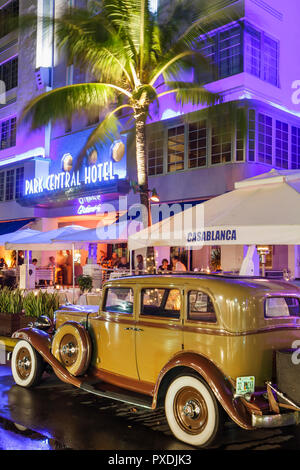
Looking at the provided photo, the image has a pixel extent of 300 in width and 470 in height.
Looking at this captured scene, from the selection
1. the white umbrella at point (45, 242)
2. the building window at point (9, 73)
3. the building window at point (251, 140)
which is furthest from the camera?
the building window at point (9, 73)

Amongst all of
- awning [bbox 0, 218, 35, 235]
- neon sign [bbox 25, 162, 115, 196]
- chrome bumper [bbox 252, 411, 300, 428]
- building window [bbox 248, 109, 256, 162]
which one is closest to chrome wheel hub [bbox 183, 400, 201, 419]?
chrome bumper [bbox 252, 411, 300, 428]

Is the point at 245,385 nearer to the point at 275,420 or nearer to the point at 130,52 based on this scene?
the point at 275,420

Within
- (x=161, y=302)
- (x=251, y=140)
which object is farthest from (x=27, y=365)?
(x=251, y=140)

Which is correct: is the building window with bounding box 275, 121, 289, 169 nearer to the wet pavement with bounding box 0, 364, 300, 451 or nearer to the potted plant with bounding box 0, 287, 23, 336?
the potted plant with bounding box 0, 287, 23, 336

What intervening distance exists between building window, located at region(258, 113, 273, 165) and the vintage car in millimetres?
10827

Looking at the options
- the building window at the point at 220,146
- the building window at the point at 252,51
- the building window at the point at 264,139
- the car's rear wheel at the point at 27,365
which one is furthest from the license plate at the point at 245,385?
the building window at the point at 252,51

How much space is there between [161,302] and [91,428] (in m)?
1.70

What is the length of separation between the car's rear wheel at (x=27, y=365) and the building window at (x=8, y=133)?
74.0 ft

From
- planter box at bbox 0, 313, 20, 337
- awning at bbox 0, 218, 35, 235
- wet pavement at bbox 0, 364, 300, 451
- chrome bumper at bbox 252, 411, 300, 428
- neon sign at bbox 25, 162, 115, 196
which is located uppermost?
neon sign at bbox 25, 162, 115, 196

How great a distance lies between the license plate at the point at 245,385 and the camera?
16.5 ft

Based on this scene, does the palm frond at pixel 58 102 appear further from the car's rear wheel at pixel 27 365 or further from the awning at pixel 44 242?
the car's rear wheel at pixel 27 365

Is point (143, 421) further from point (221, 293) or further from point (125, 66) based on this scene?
point (125, 66)

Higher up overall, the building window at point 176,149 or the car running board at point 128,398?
the building window at point 176,149

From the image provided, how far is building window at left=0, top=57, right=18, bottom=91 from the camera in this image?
2903 cm
